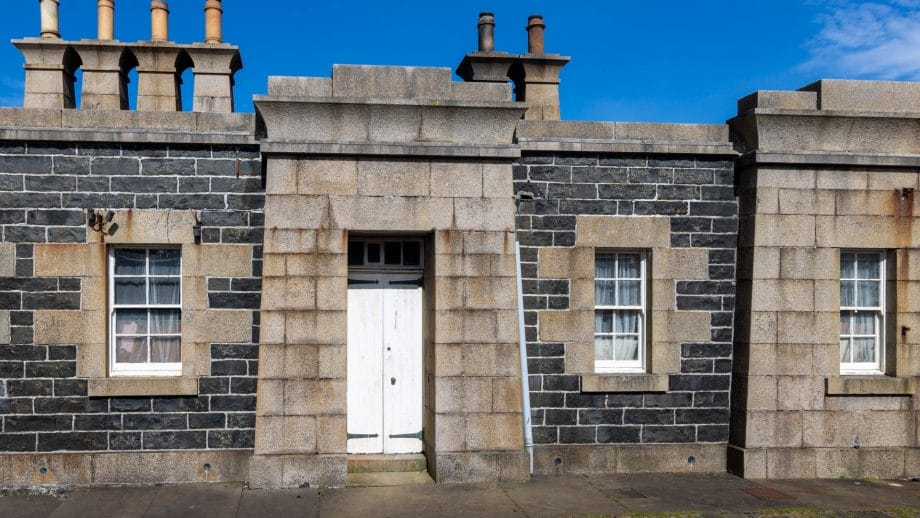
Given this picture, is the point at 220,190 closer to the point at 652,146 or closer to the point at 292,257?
the point at 292,257

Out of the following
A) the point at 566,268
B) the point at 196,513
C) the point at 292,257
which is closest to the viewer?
the point at 196,513

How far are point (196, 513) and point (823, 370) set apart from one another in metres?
7.59

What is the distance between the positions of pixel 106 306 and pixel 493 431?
4.77 metres

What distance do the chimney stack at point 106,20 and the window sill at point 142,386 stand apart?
14.3ft

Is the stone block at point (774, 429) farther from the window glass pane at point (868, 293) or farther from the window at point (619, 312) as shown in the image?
the window glass pane at point (868, 293)

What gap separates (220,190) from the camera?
32.0ft

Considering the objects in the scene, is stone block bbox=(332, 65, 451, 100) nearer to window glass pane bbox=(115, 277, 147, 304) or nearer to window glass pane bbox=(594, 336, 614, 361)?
window glass pane bbox=(115, 277, 147, 304)

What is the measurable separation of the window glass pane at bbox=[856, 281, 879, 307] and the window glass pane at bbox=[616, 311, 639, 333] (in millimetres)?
2891

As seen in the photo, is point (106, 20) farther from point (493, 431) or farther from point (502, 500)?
point (502, 500)

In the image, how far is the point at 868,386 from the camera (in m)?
10.2

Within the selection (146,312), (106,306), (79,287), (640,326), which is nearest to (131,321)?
(146,312)

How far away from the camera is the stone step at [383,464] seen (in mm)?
9898

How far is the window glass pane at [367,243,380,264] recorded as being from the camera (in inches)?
401

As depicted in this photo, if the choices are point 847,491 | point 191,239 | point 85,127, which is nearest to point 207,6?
point 85,127
